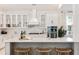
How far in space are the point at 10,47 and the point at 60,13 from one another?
5.88m

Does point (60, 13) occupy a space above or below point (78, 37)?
above

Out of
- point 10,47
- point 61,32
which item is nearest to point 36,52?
point 10,47

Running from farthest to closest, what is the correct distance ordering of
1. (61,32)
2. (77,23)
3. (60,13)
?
(60,13) < (61,32) < (77,23)

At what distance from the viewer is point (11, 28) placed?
1041 cm

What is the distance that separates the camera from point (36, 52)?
536cm

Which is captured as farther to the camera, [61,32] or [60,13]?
[60,13]
